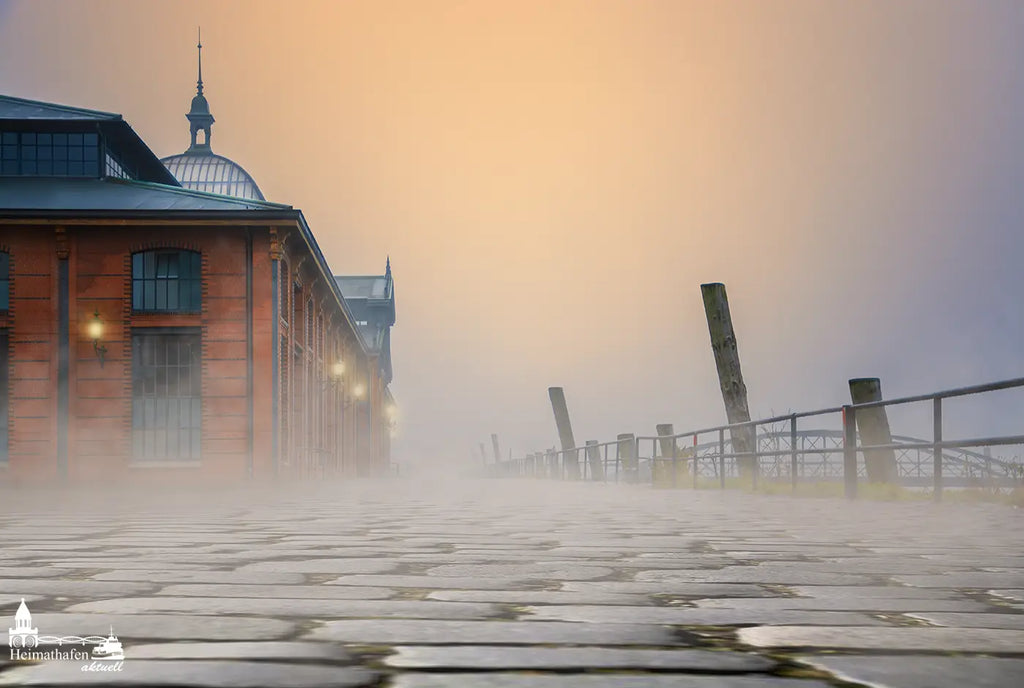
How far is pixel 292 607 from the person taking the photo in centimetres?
331

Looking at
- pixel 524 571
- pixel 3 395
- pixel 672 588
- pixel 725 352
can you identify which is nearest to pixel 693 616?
pixel 672 588

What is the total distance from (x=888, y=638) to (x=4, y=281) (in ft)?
78.9

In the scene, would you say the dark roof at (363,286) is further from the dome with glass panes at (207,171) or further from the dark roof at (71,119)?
the dark roof at (71,119)

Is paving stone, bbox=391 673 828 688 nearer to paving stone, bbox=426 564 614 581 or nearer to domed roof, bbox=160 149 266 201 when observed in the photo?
paving stone, bbox=426 564 614 581

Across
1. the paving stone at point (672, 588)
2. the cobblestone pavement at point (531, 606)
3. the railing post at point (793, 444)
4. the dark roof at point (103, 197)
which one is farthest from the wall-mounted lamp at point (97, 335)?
the paving stone at point (672, 588)

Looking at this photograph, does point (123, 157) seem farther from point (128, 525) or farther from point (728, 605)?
point (728, 605)

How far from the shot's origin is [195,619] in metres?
2.96

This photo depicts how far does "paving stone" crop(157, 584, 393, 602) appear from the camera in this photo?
3592 mm

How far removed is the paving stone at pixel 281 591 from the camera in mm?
3592

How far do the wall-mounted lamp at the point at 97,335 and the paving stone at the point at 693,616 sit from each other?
21.8m

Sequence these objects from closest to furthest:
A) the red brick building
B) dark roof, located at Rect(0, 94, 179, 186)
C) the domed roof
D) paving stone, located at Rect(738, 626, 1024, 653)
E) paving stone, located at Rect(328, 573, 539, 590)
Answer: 1. paving stone, located at Rect(738, 626, 1024, 653)
2. paving stone, located at Rect(328, 573, 539, 590)
3. the red brick building
4. dark roof, located at Rect(0, 94, 179, 186)
5. the domed roof

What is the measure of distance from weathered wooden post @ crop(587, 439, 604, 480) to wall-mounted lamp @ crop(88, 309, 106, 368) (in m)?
11.5

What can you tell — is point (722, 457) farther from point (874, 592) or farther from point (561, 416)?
point (561, 416)

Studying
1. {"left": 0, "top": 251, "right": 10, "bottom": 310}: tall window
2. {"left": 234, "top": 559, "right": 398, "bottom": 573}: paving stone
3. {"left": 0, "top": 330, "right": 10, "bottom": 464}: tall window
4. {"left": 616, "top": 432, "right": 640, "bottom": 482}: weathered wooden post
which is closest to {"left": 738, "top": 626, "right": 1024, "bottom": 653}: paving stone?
{"left": 234, "top": 559, "right": 398, "bottom": 573}: paving stone
